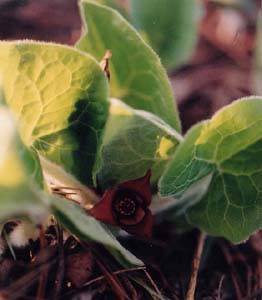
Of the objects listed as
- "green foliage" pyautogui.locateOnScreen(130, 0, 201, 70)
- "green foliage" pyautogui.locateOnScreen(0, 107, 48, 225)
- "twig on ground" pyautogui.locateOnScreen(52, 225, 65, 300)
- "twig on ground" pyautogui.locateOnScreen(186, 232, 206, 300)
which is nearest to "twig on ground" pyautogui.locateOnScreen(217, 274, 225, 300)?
"twig on ground" pyautogui.locateOnScreen(186, 232, 206, 300)

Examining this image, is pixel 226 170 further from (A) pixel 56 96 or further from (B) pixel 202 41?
(B) pixel 202 41

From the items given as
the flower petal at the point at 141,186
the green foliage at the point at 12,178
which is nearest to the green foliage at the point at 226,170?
the flower petal at the point at 141,186

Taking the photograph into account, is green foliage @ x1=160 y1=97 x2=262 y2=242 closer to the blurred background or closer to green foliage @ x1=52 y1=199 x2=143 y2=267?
green foliage @ x1=52 y1=199 x2=143 y2=267

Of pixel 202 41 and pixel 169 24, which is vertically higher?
pixel 169 24

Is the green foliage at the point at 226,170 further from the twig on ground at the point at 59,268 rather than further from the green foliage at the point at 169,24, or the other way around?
the green foliage at the point at 169,24

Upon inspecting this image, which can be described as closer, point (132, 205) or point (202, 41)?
point (132, 205)

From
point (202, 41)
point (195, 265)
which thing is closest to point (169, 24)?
point (202, 41)

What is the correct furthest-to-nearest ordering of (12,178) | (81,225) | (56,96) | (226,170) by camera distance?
(226,170) < (56,96) < (81,225) < (12,178)
